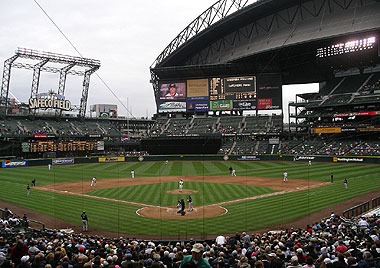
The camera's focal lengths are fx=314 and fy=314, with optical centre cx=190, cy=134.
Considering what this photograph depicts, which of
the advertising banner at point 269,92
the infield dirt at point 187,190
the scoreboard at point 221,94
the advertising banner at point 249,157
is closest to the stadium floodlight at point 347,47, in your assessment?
the advertising banner at point 269,92

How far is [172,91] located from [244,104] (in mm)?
21001

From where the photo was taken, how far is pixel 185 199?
98.0 ft

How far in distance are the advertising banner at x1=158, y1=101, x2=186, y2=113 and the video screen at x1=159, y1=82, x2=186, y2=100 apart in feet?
4.77

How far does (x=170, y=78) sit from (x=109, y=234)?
75468 millimetres

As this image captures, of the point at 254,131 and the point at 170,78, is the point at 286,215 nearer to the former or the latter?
the point at 254,131

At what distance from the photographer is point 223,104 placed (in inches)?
3376

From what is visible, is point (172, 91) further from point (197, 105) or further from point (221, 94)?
point (221, 94)

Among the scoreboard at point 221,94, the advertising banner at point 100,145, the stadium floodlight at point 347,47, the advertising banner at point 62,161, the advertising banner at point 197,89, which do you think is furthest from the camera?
the advertising banner at point 197,89

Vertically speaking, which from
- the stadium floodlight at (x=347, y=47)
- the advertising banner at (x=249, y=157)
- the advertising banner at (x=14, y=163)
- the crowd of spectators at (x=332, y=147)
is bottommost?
the advertising banner at (x=14, y=163)

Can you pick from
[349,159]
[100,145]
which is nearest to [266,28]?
[349,159]

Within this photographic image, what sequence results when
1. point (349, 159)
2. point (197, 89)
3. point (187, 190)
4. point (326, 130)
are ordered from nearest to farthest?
point (187, 190) → point (349, 159) → point (326, 130) → point (197, 89)

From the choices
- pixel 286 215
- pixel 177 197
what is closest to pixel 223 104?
pixel 177 197

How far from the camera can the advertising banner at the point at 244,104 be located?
274 feet

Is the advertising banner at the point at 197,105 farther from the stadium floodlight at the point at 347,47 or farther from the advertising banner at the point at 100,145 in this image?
the stadium floodlight at the point at 347,47
